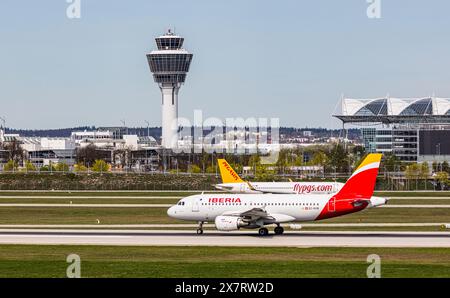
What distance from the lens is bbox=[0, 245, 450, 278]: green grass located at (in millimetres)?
50188

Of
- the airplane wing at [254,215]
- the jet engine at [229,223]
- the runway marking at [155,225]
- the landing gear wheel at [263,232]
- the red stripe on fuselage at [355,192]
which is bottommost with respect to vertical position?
the runway marking at [155,225]

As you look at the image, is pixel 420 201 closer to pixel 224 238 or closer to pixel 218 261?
pixel 224 238

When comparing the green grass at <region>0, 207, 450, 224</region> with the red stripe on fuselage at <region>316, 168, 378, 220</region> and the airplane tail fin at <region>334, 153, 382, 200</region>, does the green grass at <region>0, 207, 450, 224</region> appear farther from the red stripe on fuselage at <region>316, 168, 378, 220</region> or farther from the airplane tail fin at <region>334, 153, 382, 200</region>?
the airplane tail fin at <region>334, 153, 382, 200</region>

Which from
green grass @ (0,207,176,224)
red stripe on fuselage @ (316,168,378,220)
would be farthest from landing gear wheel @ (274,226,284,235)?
green grass @ (0,207,176,224)

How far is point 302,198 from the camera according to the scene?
7362 cm

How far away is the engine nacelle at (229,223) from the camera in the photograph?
71.8m

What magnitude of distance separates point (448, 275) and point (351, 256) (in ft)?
30.6

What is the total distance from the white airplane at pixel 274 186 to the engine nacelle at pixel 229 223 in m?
42.7

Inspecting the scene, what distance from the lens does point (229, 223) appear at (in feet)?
236

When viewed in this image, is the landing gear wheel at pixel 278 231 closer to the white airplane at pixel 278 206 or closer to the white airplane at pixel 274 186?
the white airplane at pixel 278 206

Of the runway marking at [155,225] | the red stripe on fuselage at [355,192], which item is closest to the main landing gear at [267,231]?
the red stripe on fuselage at [355,192]

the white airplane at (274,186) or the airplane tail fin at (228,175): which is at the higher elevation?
the airplane tail fin at (228,175)

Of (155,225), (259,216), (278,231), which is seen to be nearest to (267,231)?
(278,231)
